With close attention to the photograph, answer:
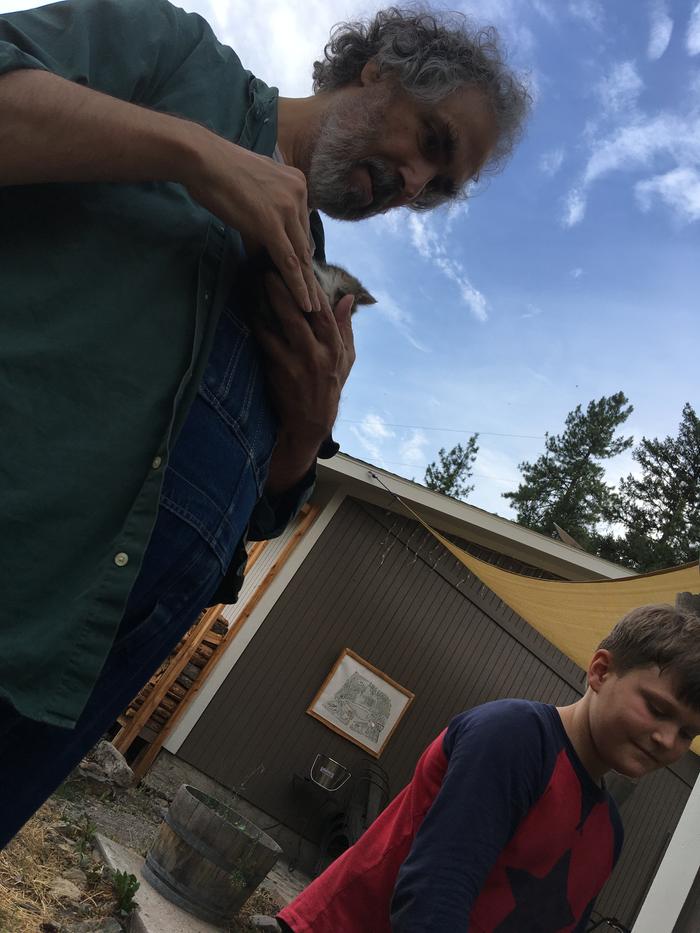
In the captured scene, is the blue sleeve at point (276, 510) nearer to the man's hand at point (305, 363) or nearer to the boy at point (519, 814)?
the man's hand at point (305, 363)

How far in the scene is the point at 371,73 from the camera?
1.44m

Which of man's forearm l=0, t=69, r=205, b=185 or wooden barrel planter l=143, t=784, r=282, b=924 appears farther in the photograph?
wooden barrel planter l=143, t=784, r=282, b=924

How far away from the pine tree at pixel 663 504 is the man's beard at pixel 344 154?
29221 mm

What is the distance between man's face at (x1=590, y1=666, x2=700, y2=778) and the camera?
5.60ft

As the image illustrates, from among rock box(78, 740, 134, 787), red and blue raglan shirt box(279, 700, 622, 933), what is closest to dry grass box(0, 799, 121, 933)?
rock box(78, 740, 134, 787)

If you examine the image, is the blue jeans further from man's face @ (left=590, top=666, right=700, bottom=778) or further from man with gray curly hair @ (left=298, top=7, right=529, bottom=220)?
man's face @ (left=590, top=666, right=700, bottom=778)

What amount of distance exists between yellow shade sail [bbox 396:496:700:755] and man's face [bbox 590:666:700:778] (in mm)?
3948

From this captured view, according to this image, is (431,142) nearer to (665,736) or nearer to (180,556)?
(180,556)

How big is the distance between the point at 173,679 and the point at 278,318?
766 cm

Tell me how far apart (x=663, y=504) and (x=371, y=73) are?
32.8m

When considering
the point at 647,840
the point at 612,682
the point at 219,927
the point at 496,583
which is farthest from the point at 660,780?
the point at 612,682

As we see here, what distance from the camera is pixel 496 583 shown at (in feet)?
24.4

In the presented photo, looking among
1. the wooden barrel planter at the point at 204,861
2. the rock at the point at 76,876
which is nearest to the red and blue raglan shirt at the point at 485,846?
the rock at the point at 76,876

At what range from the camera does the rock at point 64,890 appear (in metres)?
3.91
